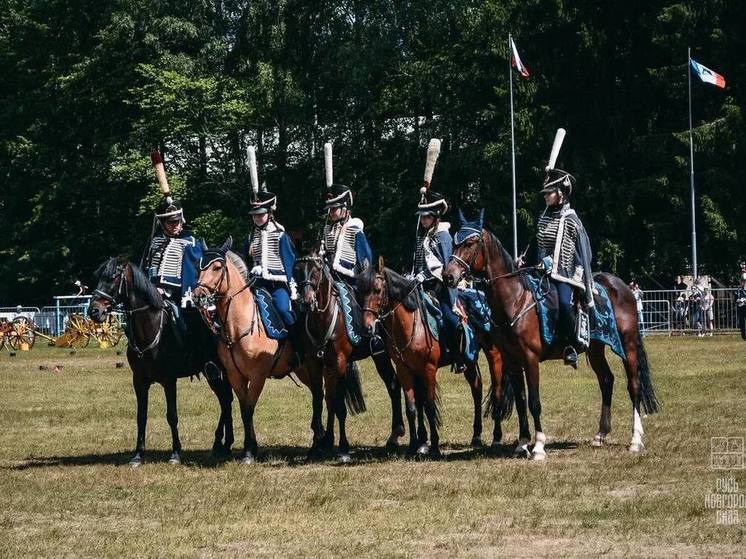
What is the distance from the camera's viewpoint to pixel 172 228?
19.6 metres

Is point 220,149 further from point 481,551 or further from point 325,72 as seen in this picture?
point 481,551

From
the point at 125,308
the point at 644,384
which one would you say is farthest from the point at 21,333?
the point at 644,384

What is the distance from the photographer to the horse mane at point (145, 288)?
61.1 ft

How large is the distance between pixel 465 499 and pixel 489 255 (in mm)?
4088

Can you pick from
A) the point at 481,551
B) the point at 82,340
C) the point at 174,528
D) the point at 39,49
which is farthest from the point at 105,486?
the point at 39,49

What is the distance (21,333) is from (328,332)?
34890 mm

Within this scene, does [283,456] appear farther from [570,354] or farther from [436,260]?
[570,354]

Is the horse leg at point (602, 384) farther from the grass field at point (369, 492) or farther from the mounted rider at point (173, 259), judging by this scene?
the mounted rider at point (173, 259)

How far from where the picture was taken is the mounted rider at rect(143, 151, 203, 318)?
19172mm

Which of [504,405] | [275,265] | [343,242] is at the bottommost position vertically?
[504,405]

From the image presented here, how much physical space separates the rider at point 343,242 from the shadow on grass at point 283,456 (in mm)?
2332

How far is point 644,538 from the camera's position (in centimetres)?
1233

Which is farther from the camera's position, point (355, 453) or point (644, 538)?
point (355, 453)

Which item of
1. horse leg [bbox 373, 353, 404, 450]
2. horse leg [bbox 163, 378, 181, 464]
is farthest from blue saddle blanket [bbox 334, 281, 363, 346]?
horse leg [bbox 163, 378, 181, 464]
